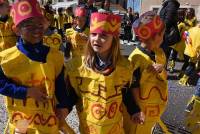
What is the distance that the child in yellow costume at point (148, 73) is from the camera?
3.63m

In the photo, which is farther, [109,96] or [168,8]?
[168,8]

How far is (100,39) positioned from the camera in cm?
314

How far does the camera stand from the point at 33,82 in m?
2.98

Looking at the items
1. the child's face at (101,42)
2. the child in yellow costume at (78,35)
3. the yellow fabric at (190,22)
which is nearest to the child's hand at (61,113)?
the child's face at (101,42)

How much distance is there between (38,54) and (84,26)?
158 inches

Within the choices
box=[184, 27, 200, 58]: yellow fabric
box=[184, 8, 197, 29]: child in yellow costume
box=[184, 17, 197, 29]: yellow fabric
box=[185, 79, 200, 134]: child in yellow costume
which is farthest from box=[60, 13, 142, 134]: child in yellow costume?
box=[184, 17, 197, 29]: yellow fabric

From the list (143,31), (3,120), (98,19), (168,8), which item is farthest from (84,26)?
(98,19)

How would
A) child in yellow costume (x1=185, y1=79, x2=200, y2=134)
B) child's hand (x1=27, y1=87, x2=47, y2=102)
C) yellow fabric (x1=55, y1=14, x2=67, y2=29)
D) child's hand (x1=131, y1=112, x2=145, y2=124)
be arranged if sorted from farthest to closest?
yellow fabric (x1=55, y1=14, x2=67, y2=29)
child in yellow costume (x1=185, y1=79, x2=200, y2=134)
child's hand (x1=131, y1=112, x2=145, y2=124)
child's hand (x1=27, y1=87, x2=47, y2=102)

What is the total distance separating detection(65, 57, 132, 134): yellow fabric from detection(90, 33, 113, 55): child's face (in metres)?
0.15

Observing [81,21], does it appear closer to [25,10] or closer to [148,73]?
[148,73]

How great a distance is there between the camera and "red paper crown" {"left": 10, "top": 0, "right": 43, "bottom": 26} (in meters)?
2.93

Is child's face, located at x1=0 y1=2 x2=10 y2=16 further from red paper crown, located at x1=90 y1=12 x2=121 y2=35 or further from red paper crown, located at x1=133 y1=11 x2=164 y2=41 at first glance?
red paper crown, located at x1=90 y1=12 x2=121 y2=35

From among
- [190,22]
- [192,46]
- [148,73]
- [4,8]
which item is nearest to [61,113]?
[148,73]

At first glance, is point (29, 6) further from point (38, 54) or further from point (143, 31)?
point (143, 31)
